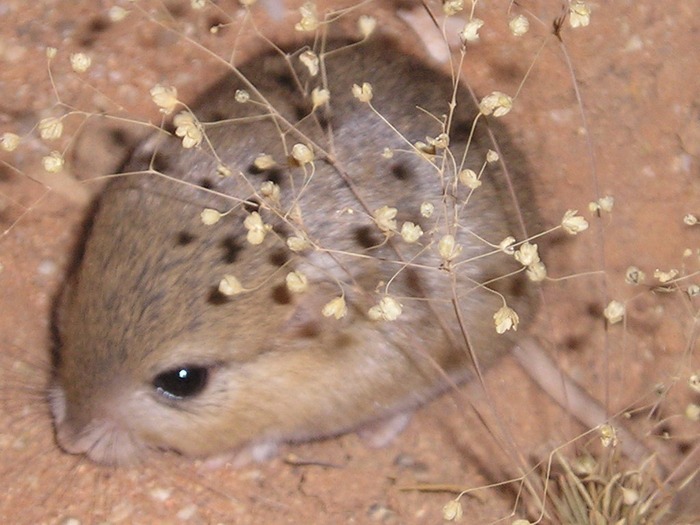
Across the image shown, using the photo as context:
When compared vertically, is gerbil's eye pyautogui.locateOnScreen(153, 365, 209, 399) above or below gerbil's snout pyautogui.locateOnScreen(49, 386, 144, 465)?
above

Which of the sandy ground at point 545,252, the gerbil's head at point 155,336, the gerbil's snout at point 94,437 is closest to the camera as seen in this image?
the gerbil's head at point 155,336

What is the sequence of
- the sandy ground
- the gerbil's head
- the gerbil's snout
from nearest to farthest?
the gerbil's head, the gerbil's snout, the sandy ground

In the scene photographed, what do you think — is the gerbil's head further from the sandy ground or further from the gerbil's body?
the sandy ground

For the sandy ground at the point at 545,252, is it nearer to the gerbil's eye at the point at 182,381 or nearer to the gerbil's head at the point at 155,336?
the gerbil's head at the point at 155,336

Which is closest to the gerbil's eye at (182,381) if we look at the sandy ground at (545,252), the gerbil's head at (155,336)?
the gerbil's head at (155,336)

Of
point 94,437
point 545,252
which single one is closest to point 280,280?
point 94,437

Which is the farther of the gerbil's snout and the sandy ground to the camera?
→ the sandy ground

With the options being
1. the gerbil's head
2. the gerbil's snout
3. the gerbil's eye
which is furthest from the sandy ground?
the gerbil's eye
